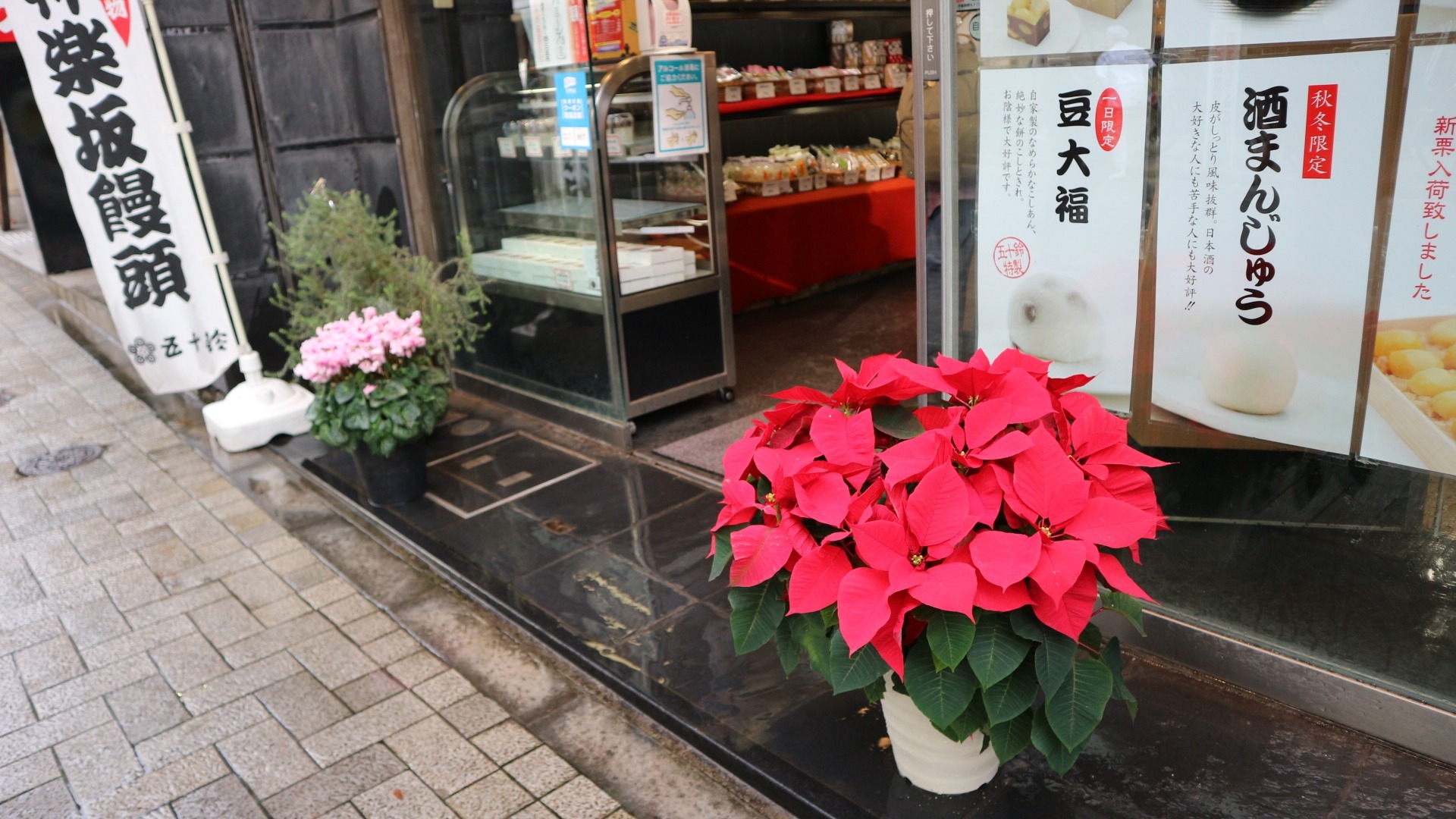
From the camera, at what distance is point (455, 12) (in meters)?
4.63

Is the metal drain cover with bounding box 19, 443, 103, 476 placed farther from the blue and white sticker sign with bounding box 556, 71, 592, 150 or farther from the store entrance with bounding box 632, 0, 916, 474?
the store entrance with bounding box 632, 0, 916, 474

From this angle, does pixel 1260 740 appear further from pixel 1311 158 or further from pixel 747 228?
pixel 747 228

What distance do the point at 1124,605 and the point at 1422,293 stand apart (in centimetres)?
92

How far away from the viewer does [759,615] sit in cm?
203

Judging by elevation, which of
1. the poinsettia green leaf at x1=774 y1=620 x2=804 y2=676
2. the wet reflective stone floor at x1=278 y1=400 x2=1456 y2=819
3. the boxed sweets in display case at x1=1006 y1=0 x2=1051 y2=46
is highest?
the boxed sweets in display case at x1=1006 y1=0 x2=1051 y2=46

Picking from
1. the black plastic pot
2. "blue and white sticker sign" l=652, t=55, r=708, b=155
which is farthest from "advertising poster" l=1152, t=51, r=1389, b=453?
the black plastic pot

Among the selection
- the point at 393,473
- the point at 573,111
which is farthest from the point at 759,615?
the point at 573,111

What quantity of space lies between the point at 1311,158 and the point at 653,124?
2.79 metres

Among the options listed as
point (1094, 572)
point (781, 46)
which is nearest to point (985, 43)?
point (1094, 572)

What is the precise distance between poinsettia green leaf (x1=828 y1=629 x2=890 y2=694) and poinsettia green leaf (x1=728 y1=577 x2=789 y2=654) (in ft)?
0.50

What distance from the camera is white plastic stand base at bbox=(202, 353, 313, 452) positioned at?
4.87 meters

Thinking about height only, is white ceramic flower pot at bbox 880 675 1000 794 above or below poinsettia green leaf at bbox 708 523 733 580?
below

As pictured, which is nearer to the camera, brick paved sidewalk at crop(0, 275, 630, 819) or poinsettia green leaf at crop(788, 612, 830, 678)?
poinsettia green leaf at crop(788, 612, 830, 678)

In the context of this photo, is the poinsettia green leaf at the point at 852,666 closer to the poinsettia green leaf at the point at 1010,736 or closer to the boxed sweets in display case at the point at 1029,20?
the poinsettia green leaf at the point at 1010,736
